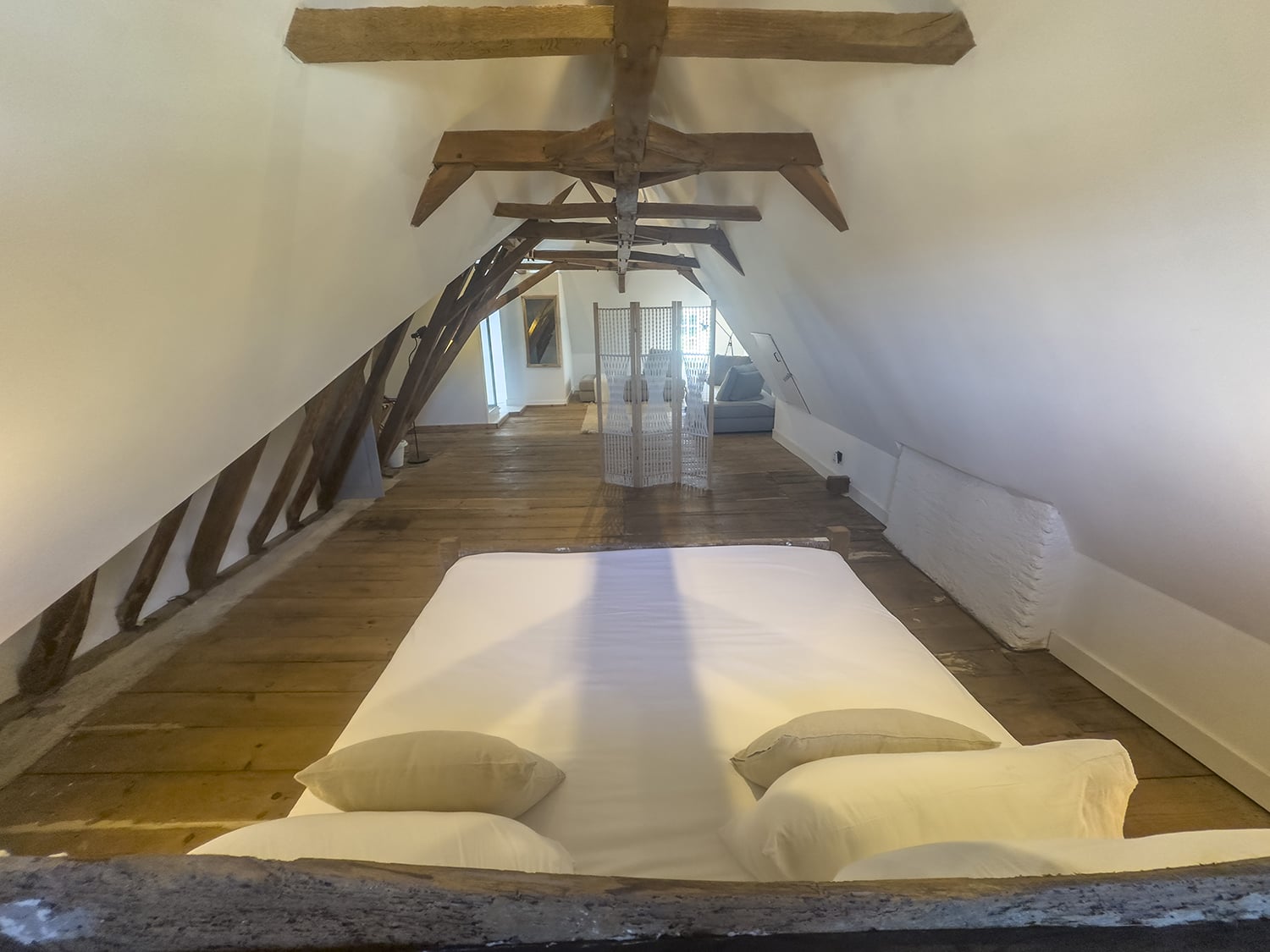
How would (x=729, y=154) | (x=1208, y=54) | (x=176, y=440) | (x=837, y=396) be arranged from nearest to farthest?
(x=1208, y=54)
(x=176, y=440)
(x=729, y=154)
(x=837, y=396)

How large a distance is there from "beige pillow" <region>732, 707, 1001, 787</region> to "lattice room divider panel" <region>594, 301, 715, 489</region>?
3.74m

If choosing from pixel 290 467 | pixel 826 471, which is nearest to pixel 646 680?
pixel 290 467

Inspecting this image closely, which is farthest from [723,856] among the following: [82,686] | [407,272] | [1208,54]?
[82,686]

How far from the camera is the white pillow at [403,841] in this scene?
3.14 feet

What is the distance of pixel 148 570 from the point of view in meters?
3.00

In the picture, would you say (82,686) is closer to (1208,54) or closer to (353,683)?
(353,683)

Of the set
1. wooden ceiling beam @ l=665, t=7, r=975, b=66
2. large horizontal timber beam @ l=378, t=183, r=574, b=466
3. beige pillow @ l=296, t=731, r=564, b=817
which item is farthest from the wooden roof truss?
large horizontal timber beam @ l=378, t=183, r=574, b=466

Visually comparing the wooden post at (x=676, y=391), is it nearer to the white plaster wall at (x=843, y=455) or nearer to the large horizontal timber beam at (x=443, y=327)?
the white plaster wall at (x=843, y=455)

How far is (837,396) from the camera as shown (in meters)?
4.37

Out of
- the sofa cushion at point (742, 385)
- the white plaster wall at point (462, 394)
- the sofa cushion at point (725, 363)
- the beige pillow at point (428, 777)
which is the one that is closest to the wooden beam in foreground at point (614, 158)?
the beige pillow at point (428, 777)

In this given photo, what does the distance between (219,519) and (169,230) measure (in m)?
2.60

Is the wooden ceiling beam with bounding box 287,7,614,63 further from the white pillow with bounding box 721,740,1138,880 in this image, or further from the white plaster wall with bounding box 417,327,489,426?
the white plaster wall with bounding box 417,327,489,426

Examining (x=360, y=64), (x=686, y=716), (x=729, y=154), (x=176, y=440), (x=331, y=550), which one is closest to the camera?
(x=686, y=716)

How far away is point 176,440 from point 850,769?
2289mm
